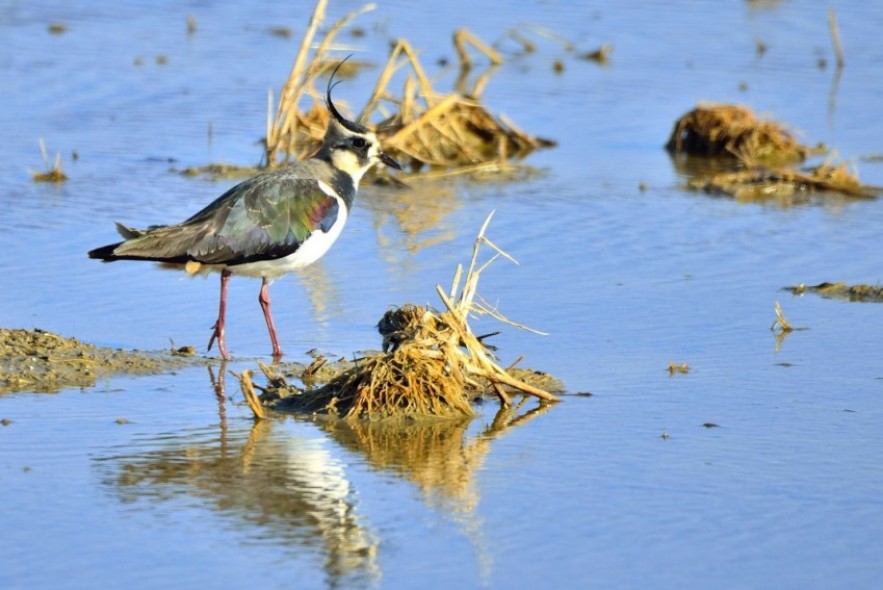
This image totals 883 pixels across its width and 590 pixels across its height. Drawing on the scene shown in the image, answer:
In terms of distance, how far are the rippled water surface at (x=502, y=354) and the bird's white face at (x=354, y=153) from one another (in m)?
0.77

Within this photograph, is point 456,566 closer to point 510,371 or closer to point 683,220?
point 510,371

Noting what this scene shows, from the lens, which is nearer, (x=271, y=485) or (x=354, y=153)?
(x=271, y=485)

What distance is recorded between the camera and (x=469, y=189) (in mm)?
13406

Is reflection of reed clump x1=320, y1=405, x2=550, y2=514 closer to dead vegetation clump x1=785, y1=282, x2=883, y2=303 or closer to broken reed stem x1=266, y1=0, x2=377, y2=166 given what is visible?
dead vegetation clump x1=785, y1=282, x2=883, y2=303

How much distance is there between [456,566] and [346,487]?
965mm

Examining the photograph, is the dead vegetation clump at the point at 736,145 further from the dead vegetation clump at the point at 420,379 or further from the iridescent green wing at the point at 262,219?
the dead vegetation clump at the point at 420,379


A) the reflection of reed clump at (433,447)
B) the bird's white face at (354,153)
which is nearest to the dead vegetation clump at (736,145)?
the bird's white face at (354,153)

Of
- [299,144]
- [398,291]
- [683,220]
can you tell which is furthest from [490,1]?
[398,291]

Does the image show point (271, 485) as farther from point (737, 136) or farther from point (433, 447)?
point (737, 136)

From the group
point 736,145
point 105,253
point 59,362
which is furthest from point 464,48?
point 59,362

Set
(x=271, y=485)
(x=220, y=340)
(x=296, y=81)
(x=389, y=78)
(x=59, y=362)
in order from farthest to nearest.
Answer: (x=389, y=78), (x=296, y=81), (x=220, y=340), (x=59, y=362), (x=271, y=485)

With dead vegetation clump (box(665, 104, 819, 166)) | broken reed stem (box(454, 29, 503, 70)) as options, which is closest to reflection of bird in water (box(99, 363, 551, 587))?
dead vegetation clump (box(665, 104, 819, 166))

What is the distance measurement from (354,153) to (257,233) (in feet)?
3.91

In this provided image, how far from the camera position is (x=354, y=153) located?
10.2m
